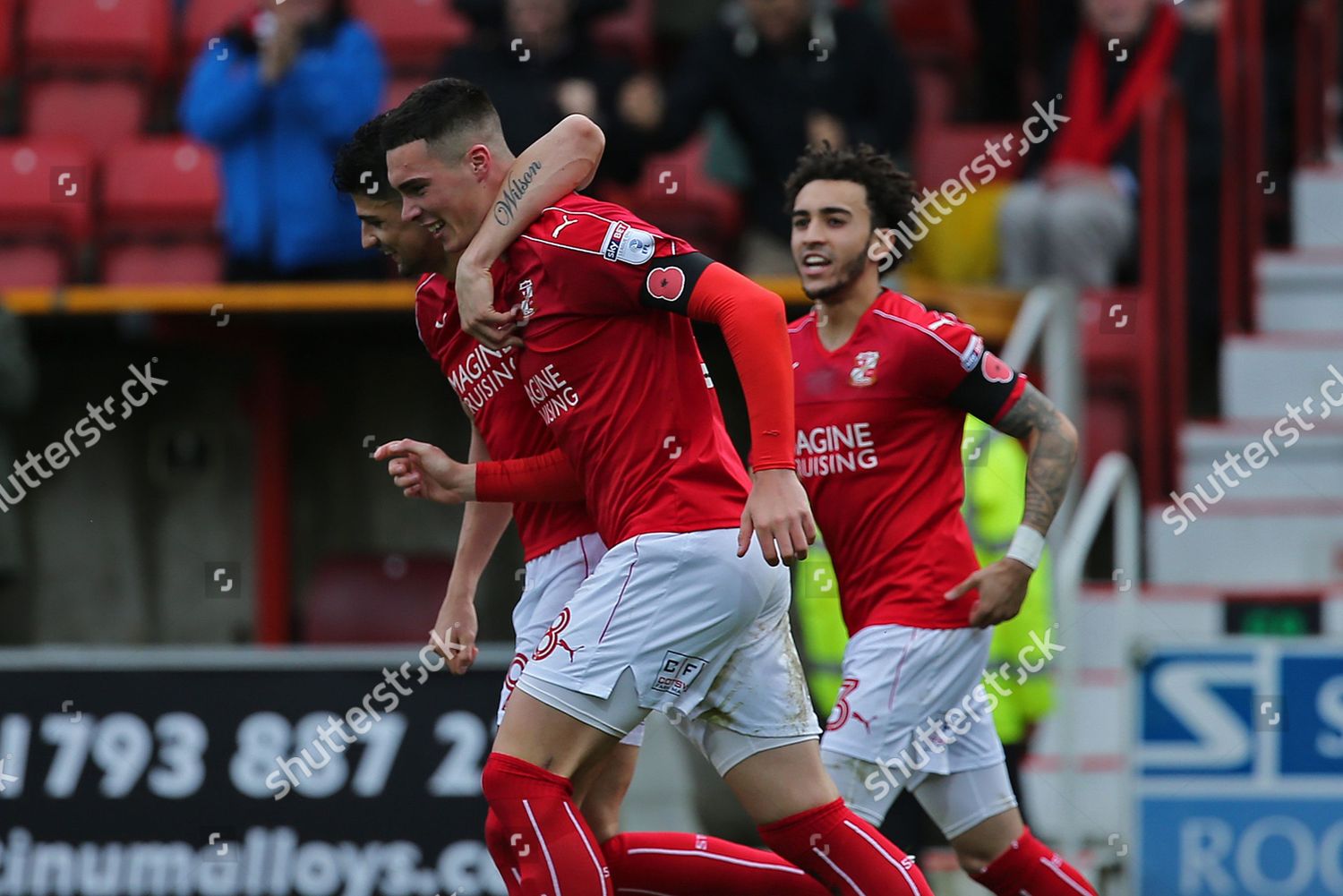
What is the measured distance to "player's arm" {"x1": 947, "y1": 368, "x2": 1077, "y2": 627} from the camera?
5.03 metres

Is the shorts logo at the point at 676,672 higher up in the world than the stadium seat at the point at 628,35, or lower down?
lower down

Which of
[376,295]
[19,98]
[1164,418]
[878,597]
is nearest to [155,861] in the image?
[376,295]

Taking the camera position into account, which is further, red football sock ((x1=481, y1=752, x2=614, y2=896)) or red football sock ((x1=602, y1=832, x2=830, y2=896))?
red football sock ((x1=602, y1=832, x2=830, y2=896))

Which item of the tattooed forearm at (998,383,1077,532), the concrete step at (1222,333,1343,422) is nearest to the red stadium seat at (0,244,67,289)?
the concrete step at (1222,333,1343,422)

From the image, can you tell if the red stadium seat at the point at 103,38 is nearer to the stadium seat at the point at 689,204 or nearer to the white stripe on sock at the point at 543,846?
the stadium seat at the point at 689,204

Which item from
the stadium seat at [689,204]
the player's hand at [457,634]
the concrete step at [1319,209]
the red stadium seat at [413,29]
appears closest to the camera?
the player's hand at [457,634]

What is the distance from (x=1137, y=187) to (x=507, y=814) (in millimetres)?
5327

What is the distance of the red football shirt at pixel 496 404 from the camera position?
4.73 metres

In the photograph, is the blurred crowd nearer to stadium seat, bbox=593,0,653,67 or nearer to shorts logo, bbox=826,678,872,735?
stadium seat, bbox=593,0,653,67

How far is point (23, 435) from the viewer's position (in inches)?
380

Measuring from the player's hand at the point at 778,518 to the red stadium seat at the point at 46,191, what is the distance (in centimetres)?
605

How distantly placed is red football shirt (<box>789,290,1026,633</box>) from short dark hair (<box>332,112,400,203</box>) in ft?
3.82

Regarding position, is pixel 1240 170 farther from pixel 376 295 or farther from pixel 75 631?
pixel 75 631

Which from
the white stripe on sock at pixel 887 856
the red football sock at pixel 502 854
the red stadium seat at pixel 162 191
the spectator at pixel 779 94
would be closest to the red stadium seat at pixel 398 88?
the red stadium seat at pixel 162 191
